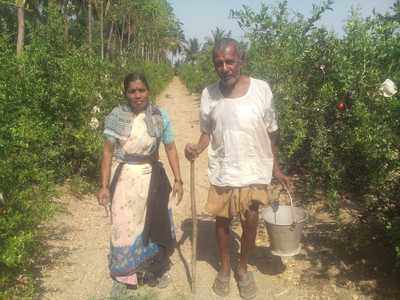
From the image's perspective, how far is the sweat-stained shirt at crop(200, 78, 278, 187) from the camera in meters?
3.11

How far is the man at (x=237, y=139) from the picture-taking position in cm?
309

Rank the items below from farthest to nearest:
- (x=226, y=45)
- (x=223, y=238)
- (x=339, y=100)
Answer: (x=339, y=100)
(x=223, y=238)
(x=226, y=45)

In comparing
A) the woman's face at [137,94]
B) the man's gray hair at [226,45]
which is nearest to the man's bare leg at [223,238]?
the woman's face at [137,94]

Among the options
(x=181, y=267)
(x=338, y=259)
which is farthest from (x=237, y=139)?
(x=338, y=259)

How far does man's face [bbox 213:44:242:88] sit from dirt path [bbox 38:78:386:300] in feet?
5.88

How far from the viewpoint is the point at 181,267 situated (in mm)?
4059

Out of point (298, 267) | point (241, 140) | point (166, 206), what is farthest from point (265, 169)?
point (298, 267)

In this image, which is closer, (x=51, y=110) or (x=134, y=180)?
(x=134, y=180)

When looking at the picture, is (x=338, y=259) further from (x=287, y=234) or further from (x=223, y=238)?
(x=223, y=238)

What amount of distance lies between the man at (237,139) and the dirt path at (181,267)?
65 centimetres

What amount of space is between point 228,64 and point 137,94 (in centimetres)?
73

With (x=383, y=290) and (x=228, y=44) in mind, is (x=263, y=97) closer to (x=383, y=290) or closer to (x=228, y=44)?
(x=228, y=44)

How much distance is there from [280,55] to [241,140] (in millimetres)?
3270

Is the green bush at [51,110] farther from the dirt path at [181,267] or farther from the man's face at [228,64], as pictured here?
the man's face at [228,64]
